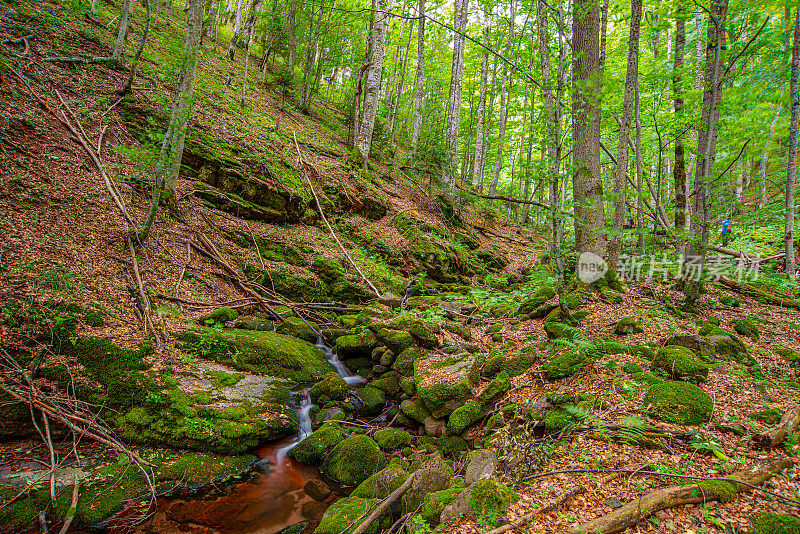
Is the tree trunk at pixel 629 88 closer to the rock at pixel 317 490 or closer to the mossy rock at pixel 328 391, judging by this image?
the mossy rock at pixel 328 391

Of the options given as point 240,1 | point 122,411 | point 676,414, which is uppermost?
point 240,1

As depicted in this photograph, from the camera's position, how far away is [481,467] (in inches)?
138

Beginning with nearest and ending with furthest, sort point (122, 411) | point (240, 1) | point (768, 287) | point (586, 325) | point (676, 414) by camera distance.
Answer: point (676, 414), point (122, 411), point (586, 325), point (768, 287), point (240, 1)

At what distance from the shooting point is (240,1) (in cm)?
1642

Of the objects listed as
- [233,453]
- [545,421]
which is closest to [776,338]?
[545,421]

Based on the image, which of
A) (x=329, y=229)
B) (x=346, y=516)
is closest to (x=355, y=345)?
(x=346, y=516)

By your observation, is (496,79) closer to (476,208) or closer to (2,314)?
(476,208)

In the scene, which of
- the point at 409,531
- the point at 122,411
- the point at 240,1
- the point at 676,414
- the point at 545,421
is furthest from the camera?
the point at 240,1

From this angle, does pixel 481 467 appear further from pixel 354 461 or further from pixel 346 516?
pixel 354 461

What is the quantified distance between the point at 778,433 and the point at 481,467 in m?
2.49

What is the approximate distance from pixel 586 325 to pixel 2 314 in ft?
27.0

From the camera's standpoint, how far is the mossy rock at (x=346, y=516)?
3.34m

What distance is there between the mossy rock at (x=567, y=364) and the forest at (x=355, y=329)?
4 centimetres

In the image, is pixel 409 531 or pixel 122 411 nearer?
pixel 409 531
